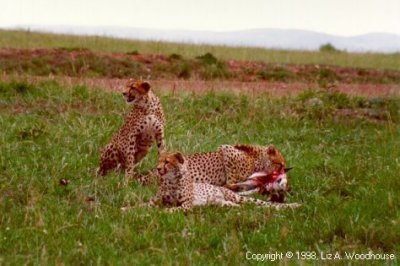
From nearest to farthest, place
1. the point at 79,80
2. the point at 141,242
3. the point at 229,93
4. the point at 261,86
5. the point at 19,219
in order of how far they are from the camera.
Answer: the point at 141,242 < the point at 19,219 < the point at 229,93 < the point at 79,80 < the point at 261,86

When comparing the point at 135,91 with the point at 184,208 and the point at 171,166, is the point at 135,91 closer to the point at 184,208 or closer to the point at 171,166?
the point at 171,166

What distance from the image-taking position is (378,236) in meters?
6.25

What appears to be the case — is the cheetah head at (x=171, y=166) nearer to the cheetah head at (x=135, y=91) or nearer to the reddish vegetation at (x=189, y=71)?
the cheetah head at (x=135, y=91)

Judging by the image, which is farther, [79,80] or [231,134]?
[79,80]

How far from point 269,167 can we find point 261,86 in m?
9.99

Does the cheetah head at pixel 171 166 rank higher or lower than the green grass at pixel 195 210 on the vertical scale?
higher

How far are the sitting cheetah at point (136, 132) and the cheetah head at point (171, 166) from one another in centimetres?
132

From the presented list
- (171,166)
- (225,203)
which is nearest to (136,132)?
(171,166)

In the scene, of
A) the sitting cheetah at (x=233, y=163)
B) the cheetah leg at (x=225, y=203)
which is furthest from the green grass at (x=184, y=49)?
the cheetah leg at (x=225, y=203)

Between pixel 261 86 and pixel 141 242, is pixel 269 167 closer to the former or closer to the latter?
pixel 141 242

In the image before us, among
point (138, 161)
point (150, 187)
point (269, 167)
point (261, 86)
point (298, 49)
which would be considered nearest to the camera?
point (150, 187)

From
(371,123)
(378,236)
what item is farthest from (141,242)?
(371,123)

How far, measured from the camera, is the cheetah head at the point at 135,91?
880 centimetres

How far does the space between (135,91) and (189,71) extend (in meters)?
11.4
